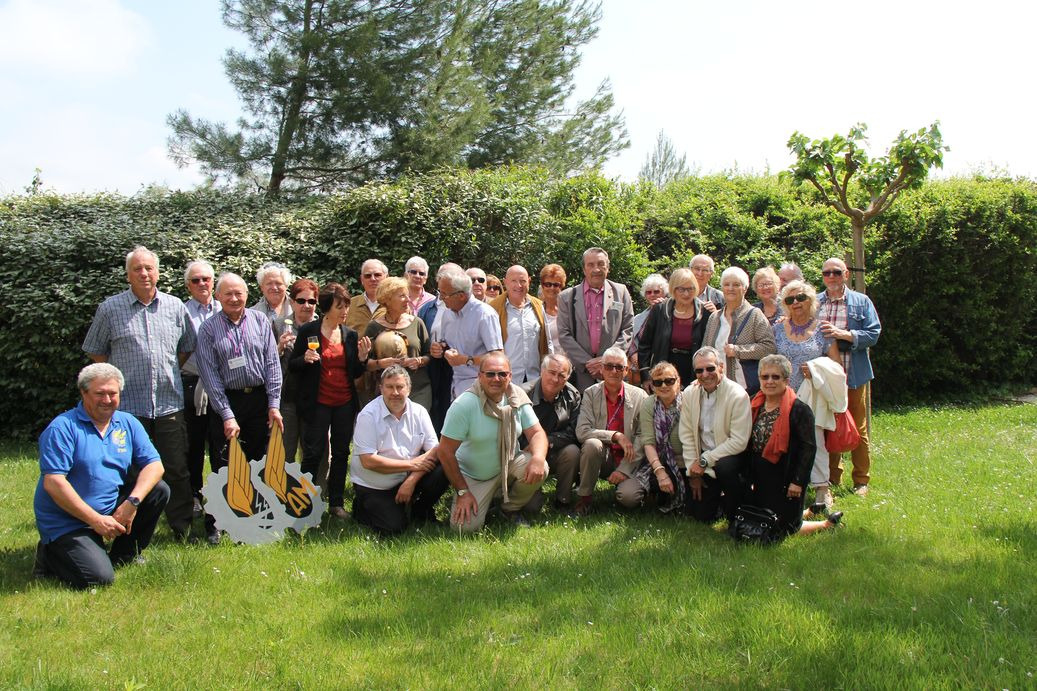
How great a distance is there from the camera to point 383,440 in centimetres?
604

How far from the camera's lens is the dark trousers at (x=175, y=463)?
Result: 564cm

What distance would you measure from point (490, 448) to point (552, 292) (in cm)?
209

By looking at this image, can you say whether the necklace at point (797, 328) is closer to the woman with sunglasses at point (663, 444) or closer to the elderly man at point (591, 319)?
the woman with sunglasses at point (663, 444)

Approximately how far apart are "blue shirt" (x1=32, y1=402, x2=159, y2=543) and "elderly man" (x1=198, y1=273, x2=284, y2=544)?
0.79 metres

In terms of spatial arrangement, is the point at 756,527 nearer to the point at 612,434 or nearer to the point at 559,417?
the point at 612,434

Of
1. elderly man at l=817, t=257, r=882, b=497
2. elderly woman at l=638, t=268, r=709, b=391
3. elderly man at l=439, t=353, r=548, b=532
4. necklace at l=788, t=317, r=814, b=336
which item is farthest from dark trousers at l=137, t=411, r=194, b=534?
elderly man at l=817, t=257, r=882, b=497

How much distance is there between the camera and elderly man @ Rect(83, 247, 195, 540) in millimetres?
5555

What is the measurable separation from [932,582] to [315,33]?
13.3 metres

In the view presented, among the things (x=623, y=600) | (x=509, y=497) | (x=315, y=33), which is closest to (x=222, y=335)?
(x=509, y=497)

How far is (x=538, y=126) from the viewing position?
17.1 meters


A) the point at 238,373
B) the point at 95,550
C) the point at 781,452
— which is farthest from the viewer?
the point at 238,373

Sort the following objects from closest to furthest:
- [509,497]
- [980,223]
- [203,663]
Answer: [203,663] < [509,497] < [980,223]

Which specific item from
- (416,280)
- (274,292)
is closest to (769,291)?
(416,280)

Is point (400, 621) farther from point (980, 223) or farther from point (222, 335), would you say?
point (980, 223)
